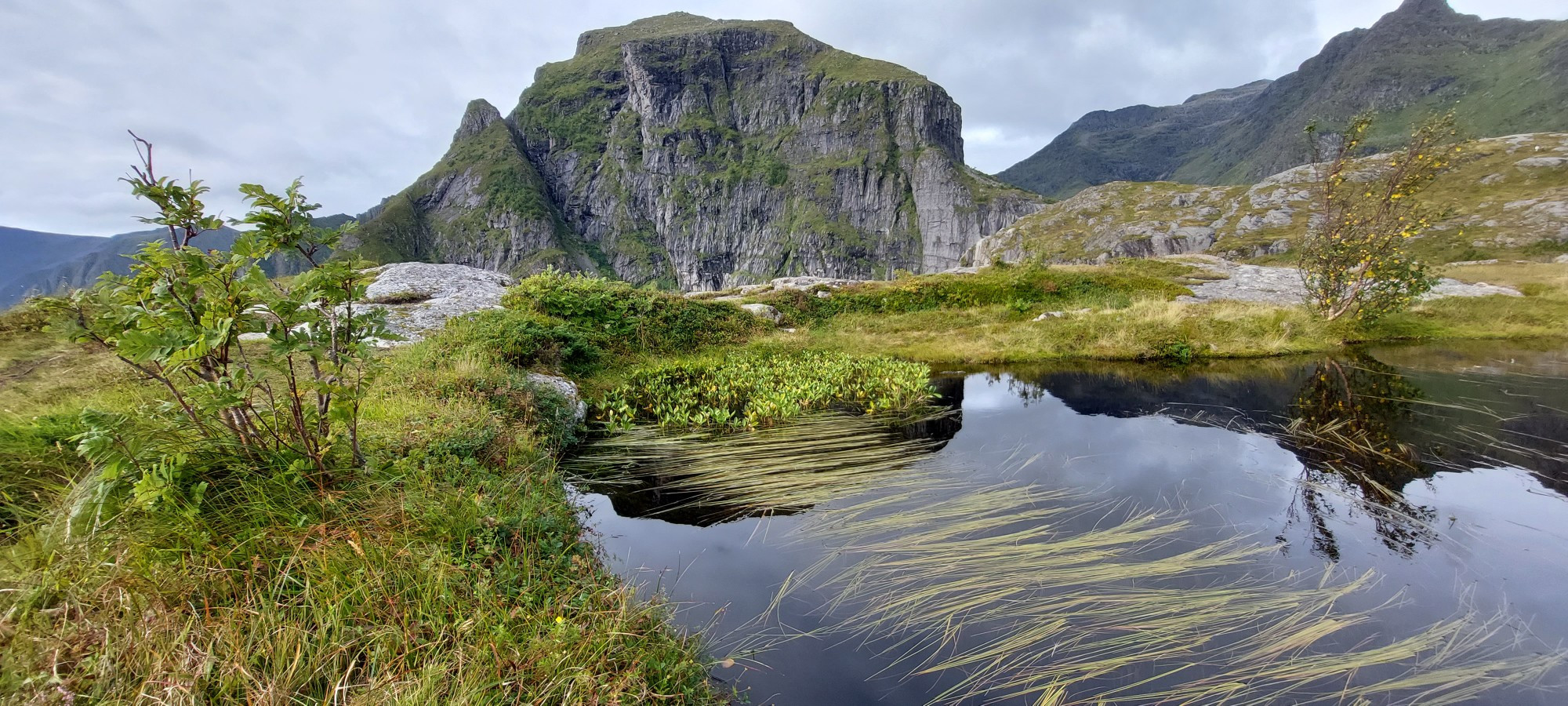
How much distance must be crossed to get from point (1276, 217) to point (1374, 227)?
106 meters

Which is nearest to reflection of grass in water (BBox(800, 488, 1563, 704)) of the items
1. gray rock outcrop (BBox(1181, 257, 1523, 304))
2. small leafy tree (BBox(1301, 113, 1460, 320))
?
small leafy tree (BBox(1301, 113, 1460, 320))

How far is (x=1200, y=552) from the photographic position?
19.0 feet

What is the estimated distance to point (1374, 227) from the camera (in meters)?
18.6

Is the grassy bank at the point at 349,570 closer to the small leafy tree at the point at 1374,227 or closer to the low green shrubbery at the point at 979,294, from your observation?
the low green shrubbery at the point at 979,294

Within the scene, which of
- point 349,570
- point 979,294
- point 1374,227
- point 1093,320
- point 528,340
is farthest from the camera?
point 979,294

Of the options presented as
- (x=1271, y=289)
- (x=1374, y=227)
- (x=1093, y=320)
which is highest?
(x=1374, y=227)

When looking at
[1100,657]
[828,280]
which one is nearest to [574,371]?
[1100,657]

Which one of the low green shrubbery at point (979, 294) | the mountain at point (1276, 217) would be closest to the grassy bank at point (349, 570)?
the low green shrubbery at point (979, 294)

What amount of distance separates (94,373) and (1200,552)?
1552 cm

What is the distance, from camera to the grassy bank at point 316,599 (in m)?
2.86

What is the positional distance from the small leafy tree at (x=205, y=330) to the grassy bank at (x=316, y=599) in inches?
10.9

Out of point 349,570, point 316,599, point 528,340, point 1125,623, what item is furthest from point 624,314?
point 1125,623

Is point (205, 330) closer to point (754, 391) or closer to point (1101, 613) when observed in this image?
point (1101, 613)

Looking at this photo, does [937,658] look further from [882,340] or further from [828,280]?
[828,280]
